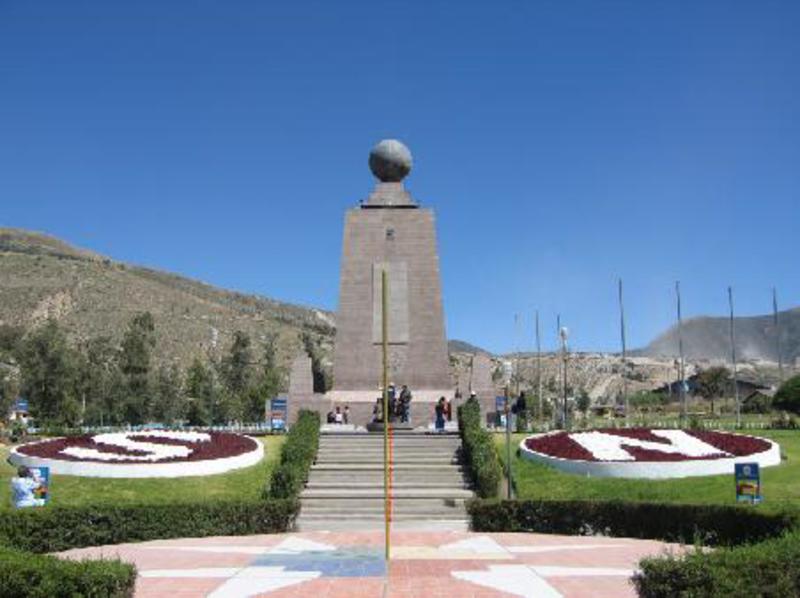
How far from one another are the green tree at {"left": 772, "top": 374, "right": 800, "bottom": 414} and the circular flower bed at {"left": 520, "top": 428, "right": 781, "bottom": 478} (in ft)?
60.9

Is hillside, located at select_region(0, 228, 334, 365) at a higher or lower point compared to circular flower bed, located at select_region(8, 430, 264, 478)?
higher

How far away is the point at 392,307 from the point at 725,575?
25360 mm

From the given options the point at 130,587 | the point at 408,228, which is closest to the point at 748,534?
the point at 130,587

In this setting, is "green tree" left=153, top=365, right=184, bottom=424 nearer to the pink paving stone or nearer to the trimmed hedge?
the pink paving stone

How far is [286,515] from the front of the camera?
60.5ft

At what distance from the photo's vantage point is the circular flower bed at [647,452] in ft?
70.8

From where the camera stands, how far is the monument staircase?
2011cm

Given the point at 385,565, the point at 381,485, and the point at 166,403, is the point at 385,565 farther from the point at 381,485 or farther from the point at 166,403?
the point at 166,403

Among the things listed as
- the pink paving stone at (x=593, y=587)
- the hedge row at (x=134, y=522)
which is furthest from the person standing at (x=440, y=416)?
the pink paving stone at (x=593, y=587)

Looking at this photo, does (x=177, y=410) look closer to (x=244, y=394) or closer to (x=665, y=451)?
(x=244, y=394)

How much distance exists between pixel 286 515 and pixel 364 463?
5769 millimetres

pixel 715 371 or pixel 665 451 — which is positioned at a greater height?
pixel 715 371

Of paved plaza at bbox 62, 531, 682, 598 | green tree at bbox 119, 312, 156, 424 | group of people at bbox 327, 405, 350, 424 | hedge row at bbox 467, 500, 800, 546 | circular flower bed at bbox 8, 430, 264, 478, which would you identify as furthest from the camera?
green tree at bbox 119, 312, 156, 424

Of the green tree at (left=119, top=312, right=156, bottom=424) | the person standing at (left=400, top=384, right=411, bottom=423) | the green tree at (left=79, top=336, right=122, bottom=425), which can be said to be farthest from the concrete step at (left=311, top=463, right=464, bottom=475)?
the green tree at (left=79, top=336, right=122, bottom=425)
